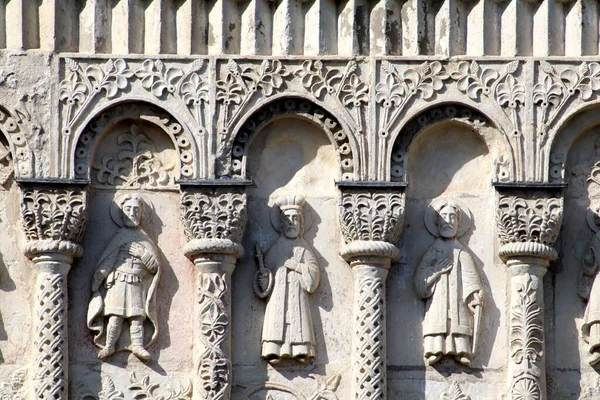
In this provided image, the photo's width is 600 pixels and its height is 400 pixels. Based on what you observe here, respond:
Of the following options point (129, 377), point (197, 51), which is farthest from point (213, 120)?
point (129, 377)

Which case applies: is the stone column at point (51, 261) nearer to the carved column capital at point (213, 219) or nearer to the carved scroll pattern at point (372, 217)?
the carved column capital at point (213, 219)

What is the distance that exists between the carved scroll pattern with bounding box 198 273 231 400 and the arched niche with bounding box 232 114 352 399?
17cm

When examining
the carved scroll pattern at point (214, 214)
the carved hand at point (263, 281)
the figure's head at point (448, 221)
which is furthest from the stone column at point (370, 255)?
the carved scroll pattern at point (214, 214)

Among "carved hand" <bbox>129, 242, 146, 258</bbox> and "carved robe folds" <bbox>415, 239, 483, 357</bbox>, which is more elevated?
"carved hand" <bbox>129, 242, 146, 258</bbox>

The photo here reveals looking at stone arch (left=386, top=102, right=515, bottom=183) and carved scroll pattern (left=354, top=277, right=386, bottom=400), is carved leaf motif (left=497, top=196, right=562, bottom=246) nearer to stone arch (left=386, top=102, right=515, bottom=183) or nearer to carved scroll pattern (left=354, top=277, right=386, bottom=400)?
stone arch (left=386, top=102, right=515, bottom=183)

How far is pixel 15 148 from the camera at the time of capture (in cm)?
2373

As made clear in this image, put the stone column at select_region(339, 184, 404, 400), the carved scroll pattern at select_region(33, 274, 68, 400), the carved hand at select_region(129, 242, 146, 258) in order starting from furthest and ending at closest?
1. the carved hand at select_region(129, 242, 146, 258)
2. the stone column at select_region(339, 184, 404, 400)
3. the carved scroll pattern at select_region(33, 274, 68, 400)

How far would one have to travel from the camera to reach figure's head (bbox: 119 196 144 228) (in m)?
23.7

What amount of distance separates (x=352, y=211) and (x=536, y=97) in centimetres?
178

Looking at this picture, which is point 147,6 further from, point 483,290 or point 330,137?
point 483,290

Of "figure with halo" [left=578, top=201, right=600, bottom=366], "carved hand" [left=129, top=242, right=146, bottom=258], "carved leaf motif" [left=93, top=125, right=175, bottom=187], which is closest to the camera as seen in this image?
"figure with halo" [left=578, top=201, right=600, bottom=366]

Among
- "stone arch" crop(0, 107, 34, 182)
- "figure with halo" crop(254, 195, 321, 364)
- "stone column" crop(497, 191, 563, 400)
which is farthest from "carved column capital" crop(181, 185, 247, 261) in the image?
"stone column" crop(497, 191, 563, 400)

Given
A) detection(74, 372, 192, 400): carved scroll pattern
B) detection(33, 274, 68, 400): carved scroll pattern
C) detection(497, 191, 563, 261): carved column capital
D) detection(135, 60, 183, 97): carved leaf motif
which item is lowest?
detection(74, 372, 192, 400): carved scroll pattern

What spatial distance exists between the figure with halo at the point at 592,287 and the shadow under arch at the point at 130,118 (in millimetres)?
3256
